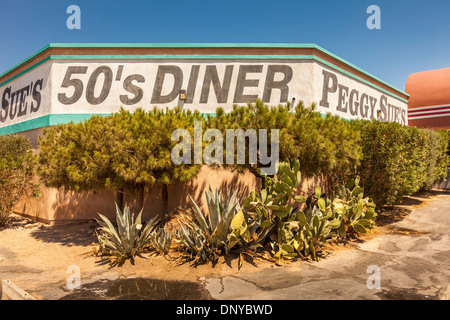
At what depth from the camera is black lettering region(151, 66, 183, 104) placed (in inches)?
400

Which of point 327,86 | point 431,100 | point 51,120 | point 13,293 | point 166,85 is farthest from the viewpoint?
point 431,100

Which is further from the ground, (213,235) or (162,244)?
(213,235)

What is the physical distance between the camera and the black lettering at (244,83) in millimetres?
10297

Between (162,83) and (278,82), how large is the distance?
381 centimetres

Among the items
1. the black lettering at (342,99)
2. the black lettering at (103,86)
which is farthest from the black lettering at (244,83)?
the black lettering at (103,86)

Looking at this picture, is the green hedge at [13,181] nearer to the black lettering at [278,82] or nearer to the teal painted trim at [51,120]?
the teal painted trim at [51,120]

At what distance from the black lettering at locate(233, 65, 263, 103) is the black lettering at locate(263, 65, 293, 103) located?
1.12 feet

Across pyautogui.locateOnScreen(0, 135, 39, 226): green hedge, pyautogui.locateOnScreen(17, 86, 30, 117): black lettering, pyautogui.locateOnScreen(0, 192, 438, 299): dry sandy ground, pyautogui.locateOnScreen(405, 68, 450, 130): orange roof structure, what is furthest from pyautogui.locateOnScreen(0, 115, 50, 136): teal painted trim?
pyautogui.locateOnScreen(405, 68, 450, 130): orange roof structure

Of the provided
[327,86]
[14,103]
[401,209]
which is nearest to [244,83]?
[327,86]

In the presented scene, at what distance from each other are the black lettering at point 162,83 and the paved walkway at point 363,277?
6.41m

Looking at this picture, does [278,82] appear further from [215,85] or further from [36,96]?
[36,96]

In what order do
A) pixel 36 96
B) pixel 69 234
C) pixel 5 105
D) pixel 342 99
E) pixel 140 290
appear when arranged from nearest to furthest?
1. pixel 140 290
2. pixel 69 234
3. pixel 36 96
4. pixel 342 99
5. pixel 5 105

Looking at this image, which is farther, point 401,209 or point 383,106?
point 383,106

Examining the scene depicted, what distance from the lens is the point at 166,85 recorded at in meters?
10.2
